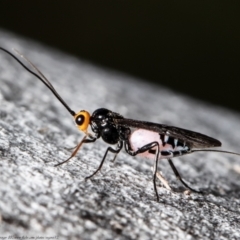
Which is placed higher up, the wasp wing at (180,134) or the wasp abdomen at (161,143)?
the wasp wing at (180,134)

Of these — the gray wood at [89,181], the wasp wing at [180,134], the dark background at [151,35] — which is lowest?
the gray wood at [89,181]

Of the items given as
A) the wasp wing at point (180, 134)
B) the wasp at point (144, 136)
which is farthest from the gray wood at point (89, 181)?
the wasp wing at point (180, 134)

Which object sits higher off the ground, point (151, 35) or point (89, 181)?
point (151, 35)

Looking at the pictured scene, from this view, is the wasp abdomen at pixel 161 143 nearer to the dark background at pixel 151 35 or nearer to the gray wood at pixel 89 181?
the gray wood at pixel 89 181

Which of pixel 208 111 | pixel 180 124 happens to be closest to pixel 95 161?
pixel 180 124

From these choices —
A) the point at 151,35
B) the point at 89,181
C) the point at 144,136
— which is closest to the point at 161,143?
the point at 144,136

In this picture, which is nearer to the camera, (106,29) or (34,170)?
(34,170)

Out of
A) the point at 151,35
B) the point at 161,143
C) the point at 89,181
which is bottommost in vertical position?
the point at 89,181

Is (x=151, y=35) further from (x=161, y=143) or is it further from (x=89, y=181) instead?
(x=89, y=181)

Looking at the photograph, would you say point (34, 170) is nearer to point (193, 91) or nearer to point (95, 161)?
point (95, 161)
